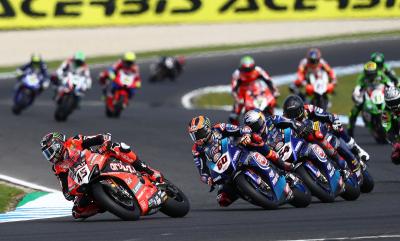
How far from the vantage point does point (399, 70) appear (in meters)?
36.6

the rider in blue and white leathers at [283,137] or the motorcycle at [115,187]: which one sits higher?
the motorcycle at [115,187]

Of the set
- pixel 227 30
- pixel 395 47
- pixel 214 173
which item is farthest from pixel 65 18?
pixel 214 173

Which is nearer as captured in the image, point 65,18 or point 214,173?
point 214,173

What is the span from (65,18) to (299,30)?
8.28 meters

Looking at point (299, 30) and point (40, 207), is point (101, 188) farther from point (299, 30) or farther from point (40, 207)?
point (299, 30)

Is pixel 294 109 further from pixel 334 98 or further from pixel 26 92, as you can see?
pixel 334 98

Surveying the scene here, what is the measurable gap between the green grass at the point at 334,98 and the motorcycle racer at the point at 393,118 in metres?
14.1

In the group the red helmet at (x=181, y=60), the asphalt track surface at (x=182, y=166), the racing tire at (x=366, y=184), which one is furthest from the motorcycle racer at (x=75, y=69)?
the racing tire at (x=366, y=184)

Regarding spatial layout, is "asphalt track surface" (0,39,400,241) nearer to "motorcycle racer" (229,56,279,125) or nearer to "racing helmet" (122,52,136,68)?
"racing helmet" (122,52,136,68)

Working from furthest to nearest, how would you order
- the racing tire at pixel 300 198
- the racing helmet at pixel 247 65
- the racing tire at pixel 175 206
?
the racing helmet at pixel 247 65 < the racing tire at pixel 300 198 < the racing tire at pixel 175 206

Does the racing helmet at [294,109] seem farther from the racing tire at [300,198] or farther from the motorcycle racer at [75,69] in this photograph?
the motorcycle racer at [75,69]

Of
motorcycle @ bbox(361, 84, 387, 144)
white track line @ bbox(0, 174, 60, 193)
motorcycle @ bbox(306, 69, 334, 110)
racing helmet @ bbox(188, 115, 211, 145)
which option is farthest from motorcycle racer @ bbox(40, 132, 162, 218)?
motorcycle @ bbox(306, 69, 334, 110)

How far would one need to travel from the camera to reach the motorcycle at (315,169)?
561 inches

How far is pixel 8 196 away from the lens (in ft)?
57.6
